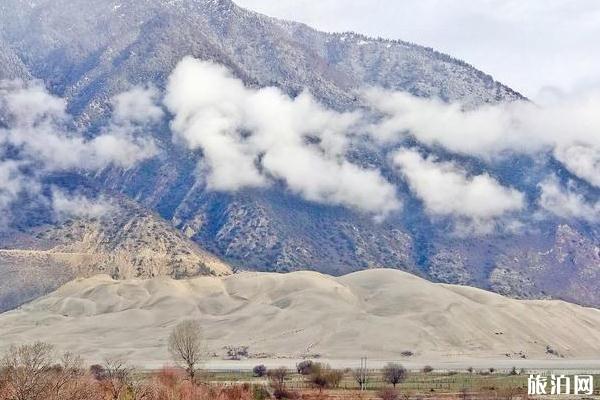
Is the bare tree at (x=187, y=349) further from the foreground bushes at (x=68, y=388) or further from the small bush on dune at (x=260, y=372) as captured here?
the foreground bushes at (x=68, y=388)

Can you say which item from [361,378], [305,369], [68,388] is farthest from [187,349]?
[68,388]

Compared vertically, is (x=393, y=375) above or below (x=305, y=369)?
below

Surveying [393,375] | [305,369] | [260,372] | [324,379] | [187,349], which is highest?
[187,349]

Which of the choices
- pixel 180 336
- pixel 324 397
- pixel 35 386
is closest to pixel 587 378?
pixel 324 397

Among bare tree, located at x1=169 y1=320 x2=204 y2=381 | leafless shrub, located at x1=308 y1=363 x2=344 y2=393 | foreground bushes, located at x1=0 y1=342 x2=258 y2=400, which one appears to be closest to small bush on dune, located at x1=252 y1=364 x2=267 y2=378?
bare tree, located at x1=169 y1=320 x2=204 y2=381

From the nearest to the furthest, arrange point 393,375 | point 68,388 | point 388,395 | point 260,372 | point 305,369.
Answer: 1. point 68,388
2. point 388,395
3. point 393,375
4. point 260,372
5. point 305,369

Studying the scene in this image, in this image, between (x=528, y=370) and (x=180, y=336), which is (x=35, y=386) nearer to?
(x=180, y=336)

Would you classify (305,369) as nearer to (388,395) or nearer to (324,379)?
(324,379)

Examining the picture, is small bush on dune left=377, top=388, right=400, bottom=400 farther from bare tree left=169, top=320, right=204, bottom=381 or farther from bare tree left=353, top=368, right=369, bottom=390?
bare tree left=169, top=320, right=204, bottom=381

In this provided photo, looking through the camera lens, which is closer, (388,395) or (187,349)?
(388,395)

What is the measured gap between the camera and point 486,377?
161250 mm

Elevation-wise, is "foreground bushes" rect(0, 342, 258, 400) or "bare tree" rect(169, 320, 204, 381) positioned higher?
"bare tree" rect(169, 320, 204, 381)

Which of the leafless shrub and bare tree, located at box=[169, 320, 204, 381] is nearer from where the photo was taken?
the leafless shrub

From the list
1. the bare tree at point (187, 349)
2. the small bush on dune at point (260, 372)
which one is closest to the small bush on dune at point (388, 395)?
the bare tree at point (187, 349)
